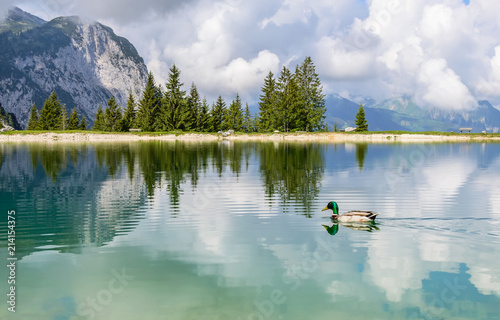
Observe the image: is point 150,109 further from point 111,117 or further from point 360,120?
point 360,120

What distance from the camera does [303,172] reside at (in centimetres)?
3503

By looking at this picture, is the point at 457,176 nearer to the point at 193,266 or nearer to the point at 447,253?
the point at 447,253

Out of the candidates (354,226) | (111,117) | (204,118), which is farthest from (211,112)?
(354,226)

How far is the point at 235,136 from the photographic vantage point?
123 meters

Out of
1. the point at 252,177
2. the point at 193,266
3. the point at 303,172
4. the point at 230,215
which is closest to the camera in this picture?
the point at 193,266

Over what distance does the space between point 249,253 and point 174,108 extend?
115m

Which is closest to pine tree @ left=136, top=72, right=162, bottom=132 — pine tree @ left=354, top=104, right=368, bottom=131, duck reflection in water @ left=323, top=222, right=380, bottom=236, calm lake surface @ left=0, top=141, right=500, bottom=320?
pine tree @ left=354, top=104, right=368, bottom=131

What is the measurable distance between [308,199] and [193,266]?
12.1 m

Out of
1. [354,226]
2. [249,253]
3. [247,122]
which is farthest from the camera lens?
[247,122]

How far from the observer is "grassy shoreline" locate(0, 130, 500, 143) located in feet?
355

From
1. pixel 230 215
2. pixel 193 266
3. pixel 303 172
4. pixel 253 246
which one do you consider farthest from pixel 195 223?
pixel 303 172

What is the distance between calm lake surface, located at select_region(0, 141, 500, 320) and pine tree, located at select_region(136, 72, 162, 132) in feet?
333

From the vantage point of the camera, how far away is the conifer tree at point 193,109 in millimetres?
124062

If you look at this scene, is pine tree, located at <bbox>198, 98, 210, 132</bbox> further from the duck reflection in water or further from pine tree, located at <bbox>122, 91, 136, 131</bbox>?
the duck reflection in water
